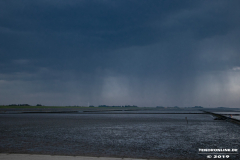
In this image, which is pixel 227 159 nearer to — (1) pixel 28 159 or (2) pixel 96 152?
(2) pixel 96 152

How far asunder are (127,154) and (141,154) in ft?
3.20

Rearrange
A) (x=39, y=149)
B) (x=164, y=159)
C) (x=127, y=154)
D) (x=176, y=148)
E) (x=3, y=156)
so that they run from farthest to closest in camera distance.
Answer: (x=176, y=148) < (x=39, y=149) < (x=127, y=154) < (x=164, y=159) < (x=3, y=156)

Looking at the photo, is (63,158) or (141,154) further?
(141,154)

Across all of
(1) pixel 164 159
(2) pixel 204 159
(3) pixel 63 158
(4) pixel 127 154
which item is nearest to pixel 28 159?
(3) pixel 63 158

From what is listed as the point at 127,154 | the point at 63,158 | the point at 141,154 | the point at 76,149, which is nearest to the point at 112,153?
the point at 127,154

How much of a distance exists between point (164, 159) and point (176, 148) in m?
4.42

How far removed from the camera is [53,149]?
16.3 m

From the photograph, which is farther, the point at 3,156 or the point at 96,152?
the point at 96,152

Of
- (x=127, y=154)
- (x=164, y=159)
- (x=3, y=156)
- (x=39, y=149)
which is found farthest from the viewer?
(x=39, y=149)

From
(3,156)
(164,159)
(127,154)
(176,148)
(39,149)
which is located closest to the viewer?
(3,156)

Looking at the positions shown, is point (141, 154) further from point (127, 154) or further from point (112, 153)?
point (112, 153)

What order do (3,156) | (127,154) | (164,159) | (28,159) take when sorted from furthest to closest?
1. (127,154)
2. (164,159)
3. (3,156)
4. (28,159)

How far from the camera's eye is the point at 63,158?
12.0 metres

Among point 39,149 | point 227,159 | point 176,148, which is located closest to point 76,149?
point 39,149
